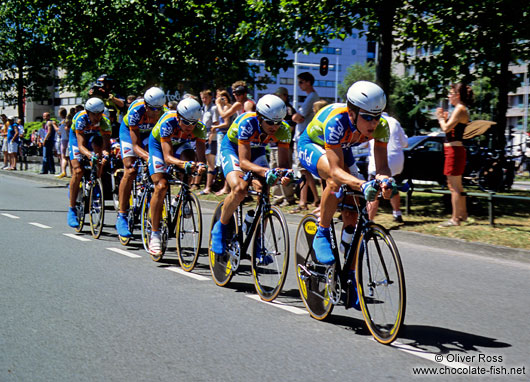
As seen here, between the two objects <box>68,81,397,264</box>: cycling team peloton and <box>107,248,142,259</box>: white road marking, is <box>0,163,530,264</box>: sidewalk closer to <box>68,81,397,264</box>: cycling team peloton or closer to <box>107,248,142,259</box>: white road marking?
<box>107,248,142,259</box>: white road marking

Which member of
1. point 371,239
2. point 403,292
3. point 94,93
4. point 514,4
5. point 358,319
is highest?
point 514,4

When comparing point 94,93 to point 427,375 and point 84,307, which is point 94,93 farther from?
point 427,375

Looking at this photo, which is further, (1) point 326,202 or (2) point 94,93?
(2) point 94,93

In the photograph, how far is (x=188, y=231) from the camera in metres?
7.71

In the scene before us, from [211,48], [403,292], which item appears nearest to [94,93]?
[403,292]

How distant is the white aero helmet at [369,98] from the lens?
4859mm

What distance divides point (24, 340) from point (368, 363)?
2507 mm

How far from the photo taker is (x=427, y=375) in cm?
419

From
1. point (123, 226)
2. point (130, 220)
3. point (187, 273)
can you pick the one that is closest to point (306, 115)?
point (130, 220)

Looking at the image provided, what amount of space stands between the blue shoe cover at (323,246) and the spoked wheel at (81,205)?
232 inches

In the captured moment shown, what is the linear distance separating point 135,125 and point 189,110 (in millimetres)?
1541

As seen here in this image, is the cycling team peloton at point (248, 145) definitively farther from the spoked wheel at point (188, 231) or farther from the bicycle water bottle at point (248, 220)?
the spoked wheel at point (188, 231)

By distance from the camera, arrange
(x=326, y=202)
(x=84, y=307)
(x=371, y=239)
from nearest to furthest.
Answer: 1. (x=371, y=239)
2. (x=326, y=202)
3. (x=84, y=307)

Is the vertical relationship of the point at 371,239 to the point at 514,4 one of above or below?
below
